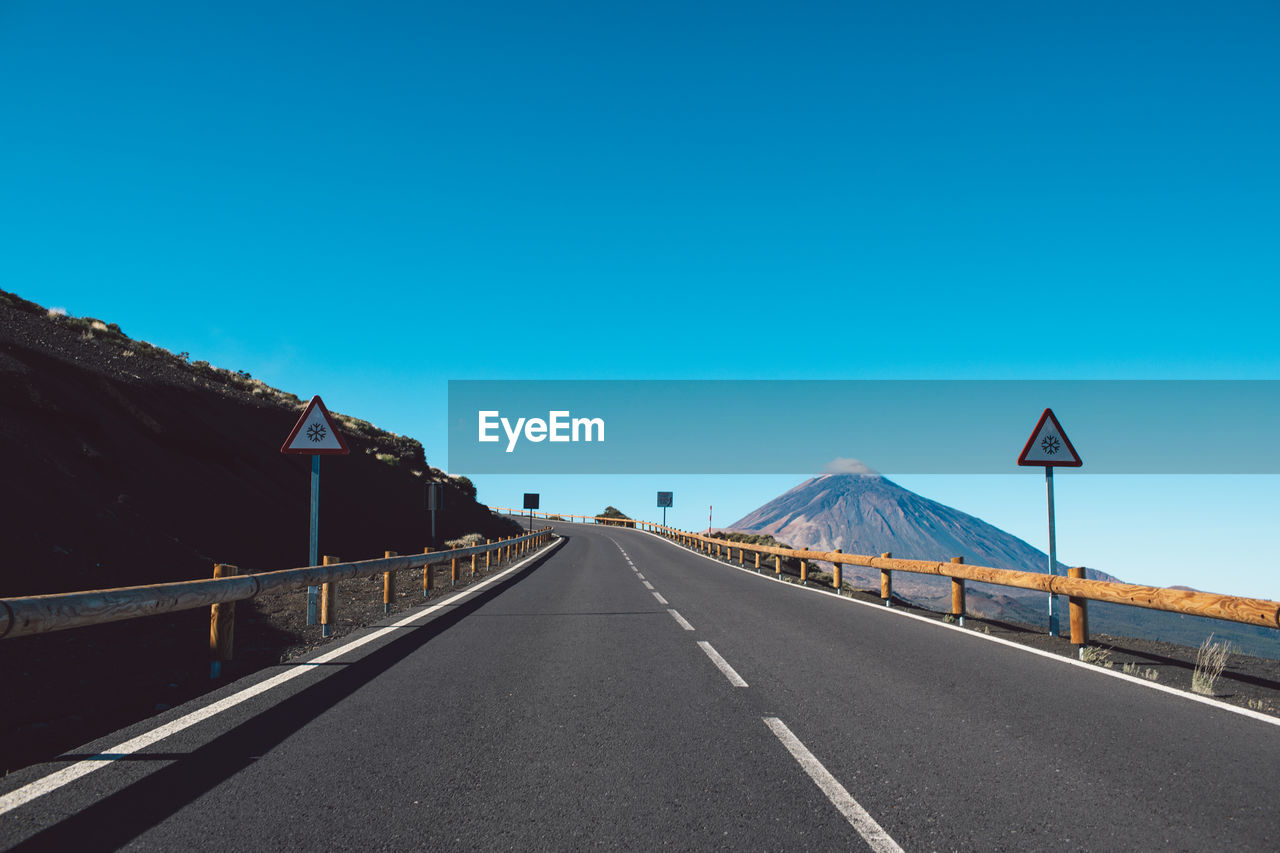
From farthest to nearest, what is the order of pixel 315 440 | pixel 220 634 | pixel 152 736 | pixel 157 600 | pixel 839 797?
1. pixel 315 440
2. pixel 220 634
3. pixel 157 600
4. pixel 152 736
5. pixel 839 797

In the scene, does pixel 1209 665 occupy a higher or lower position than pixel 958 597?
lower

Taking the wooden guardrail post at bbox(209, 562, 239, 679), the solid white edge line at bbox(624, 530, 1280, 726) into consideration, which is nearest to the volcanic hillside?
the wooden guardrail post at bbox(209, 562, 239, 679)

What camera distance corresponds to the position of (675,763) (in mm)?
3943

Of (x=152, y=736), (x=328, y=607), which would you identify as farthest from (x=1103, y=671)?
(x=328, y=607)

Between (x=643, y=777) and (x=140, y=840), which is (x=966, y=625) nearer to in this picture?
(x=643, y=777)

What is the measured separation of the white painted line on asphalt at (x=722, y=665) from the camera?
605 centimetres

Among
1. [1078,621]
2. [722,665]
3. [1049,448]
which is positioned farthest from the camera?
[1049,448]

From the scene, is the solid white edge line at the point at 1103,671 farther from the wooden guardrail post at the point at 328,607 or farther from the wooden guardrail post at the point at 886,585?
the wooden guardrail post at the point at 328,607

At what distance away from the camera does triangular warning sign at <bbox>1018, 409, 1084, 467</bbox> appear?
935cm

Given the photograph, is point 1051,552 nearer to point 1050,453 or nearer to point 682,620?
point 1050,453

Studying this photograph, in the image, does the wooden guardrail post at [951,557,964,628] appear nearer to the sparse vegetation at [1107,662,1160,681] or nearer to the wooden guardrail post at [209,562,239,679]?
the sparse vegetation at [1107,662,1160,681]

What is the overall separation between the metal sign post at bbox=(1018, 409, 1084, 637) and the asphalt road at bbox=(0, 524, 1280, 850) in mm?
2918

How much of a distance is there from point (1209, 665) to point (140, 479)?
1771 cm

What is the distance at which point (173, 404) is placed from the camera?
2100 centimetres
